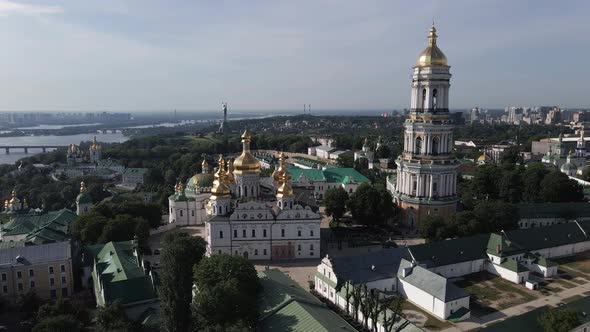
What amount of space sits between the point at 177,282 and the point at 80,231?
21212 mm

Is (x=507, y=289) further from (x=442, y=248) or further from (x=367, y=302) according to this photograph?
(x=367, y=302)

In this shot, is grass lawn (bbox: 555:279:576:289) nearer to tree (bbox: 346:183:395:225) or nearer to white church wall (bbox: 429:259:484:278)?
white church wall (bbox: 429:259:484:278)

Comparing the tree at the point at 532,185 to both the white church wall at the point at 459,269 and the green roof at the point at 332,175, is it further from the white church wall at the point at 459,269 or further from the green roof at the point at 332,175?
the white church wall at the point at 459,269

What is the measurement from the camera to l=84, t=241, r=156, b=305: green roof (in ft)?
86.4

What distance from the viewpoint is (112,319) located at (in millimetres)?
22562

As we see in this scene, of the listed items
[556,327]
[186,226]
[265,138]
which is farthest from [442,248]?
[265,138]

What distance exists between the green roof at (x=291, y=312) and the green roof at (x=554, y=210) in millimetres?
29666

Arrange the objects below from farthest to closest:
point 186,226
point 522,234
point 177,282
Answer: point 186,226, point 522,234, point 177,282

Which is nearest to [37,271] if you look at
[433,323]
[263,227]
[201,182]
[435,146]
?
[263,227]

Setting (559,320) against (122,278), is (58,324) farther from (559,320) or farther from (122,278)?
(559,320)

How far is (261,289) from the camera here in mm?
26125

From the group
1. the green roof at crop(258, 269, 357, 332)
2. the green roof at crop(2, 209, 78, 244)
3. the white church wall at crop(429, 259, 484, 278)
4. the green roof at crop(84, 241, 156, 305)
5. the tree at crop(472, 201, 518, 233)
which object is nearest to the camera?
the green roof at crop(258, 269, 357, 332)

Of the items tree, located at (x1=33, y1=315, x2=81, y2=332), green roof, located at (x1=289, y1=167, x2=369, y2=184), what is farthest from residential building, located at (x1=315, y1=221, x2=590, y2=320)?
green roof, located at (x1=289, y1=167, x2=369, y2=184)

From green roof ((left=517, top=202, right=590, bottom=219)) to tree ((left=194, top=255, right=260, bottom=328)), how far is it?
33.0 m
